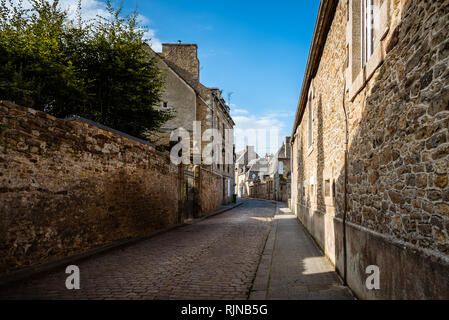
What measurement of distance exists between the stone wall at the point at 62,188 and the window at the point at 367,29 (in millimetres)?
5793

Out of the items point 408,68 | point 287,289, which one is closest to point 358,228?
point 287,289

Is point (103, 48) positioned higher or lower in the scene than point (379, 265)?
higher

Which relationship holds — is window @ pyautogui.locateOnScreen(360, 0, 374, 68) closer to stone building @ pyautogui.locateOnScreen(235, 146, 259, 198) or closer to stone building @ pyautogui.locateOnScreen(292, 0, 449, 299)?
stone building @ pyautogui.locateOnScreen(292, 0, 449, 299)

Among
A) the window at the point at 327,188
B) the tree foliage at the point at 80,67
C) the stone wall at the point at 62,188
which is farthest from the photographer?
the tree foliage at the point at 80,67

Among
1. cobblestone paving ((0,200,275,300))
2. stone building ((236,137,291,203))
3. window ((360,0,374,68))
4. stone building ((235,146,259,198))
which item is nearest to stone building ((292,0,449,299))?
window ((360,0,374,68))

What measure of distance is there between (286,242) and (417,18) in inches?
274

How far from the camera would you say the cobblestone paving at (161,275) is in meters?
4.10

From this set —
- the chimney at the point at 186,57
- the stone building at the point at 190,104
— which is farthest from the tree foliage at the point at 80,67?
the chimney at the point at 186,57

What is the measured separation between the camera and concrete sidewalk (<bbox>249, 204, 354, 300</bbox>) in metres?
4.14

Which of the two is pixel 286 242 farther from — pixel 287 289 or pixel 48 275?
pixel 48 275

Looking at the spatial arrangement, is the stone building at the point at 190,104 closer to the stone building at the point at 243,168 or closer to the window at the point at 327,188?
the window at the point at 327,188

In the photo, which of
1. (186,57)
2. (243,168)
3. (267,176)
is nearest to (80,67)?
(186,57)

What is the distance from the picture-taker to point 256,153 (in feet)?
222

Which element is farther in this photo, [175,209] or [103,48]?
[175,209]
